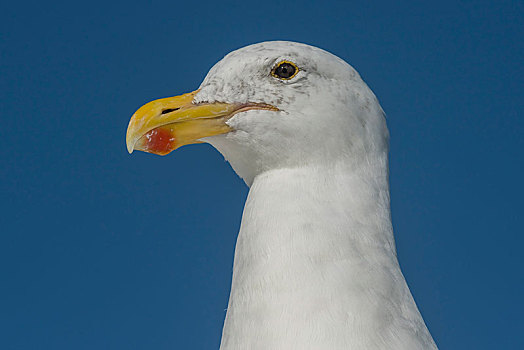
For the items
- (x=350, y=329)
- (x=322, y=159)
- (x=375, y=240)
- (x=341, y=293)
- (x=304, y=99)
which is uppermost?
(x=304, y=99)

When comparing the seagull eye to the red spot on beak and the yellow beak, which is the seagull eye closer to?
the yellow beak

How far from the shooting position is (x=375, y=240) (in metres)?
3.08

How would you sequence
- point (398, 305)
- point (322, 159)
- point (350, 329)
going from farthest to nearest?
point (322, 159) → point (398, 305) → point (350, 329)

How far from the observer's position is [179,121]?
3.42m

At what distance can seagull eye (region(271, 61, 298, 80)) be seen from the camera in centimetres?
348

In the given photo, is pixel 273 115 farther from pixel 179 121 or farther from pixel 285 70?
pixel 179 121

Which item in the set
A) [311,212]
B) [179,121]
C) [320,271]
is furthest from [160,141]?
[320,271]

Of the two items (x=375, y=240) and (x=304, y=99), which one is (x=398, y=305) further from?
(x=304, y=99)

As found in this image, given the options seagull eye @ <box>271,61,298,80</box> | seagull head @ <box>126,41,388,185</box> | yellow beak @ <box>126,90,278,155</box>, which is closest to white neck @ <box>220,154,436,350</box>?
seagull head @ <box>126,41,388,185</box>

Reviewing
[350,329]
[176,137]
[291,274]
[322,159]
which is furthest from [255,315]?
[176,137]

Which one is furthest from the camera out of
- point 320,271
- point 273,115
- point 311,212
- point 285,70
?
point 285,70

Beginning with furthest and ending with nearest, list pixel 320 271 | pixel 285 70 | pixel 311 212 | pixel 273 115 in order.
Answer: pixel 285 70 → pixel 273 115 → pixel 311 212 → pixel 320 271

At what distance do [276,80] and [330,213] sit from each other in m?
0.91

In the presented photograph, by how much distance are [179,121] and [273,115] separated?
0.55 meters
